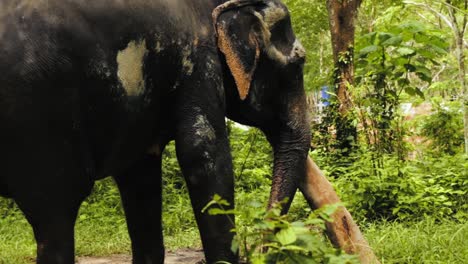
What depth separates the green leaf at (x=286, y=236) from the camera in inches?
107

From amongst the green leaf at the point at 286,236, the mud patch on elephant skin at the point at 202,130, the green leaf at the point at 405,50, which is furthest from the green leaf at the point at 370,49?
the green leaf at the point at 286,236

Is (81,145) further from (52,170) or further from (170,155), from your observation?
(170,155)

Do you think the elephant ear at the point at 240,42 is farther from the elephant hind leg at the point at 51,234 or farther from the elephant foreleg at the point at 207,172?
the elephant hind leg at the point at 51,234

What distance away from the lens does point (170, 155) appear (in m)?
9.66

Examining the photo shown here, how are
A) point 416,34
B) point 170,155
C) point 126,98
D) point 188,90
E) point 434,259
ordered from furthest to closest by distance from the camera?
point 170,155, point 416,34, point 434,259, point 188,90, point 126,98

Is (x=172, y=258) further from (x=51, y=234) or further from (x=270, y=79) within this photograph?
(x=51, y=234)

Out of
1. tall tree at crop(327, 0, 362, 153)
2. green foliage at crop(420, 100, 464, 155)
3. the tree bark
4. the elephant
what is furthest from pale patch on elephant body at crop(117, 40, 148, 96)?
green foliage at crop(420, 100, 464, 155)

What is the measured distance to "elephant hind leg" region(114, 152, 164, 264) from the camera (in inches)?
174

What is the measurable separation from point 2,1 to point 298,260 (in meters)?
1.70

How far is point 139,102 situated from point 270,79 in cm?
100

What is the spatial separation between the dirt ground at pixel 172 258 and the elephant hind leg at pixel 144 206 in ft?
5.23

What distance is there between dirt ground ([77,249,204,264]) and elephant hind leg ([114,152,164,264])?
5.23 feet

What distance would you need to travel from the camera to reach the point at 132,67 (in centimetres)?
355

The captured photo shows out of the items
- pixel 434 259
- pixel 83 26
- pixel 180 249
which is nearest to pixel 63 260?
pixel 83 26
